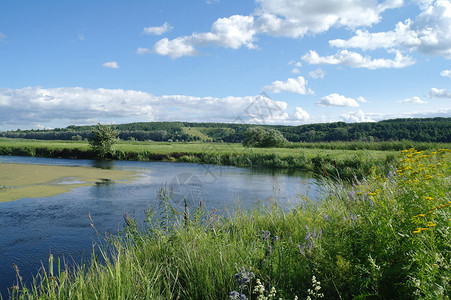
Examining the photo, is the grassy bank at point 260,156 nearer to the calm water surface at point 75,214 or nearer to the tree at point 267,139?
the calm water surface at point 75,214

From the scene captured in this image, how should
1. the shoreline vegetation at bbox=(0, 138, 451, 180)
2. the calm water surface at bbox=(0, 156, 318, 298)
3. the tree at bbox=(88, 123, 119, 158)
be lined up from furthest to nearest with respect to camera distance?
the tree at bbox=(88, 123, 119, 158) → the shoreline vegetation at bbox=(0, 138, 451, 180) → the calm water surface at bbox=(0, 156, 318, 298)

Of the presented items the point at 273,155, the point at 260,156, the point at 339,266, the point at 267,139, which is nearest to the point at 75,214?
the point at 339,266

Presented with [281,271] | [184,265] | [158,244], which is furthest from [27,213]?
[281,271]

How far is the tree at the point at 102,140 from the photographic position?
102 feet

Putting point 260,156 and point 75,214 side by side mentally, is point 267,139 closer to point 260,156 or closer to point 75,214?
point 260,156

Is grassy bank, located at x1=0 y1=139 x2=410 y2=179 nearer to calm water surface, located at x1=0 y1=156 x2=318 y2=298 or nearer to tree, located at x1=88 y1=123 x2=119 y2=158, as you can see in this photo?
tree, located at x1=88 y1=123 x2=119 y2=158

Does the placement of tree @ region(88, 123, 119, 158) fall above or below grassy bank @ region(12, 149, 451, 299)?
above

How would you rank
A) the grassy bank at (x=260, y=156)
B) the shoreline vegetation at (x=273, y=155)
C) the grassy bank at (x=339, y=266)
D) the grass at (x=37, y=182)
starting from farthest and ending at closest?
the shoreline vegetation at (x=273, y=155), the grassy bank at (x=260, y=156), the grass at (x=37, y=182), the grassy bank at (x=339, y=266)

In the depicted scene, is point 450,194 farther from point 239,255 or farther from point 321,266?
point 239,255

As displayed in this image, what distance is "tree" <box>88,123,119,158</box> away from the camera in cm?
3108

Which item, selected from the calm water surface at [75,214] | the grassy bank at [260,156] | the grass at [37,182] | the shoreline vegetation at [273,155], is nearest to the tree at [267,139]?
the shoreline vegetation at [273,155]

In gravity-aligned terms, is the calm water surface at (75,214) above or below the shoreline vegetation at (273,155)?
below

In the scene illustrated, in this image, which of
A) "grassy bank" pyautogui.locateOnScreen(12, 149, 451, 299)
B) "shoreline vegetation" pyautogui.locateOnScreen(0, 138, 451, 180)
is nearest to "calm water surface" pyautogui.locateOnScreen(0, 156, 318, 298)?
"grassy bank" pyautogui.locateOnScreen(12, 149, 451, 299)

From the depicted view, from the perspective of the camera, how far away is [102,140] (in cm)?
3142
